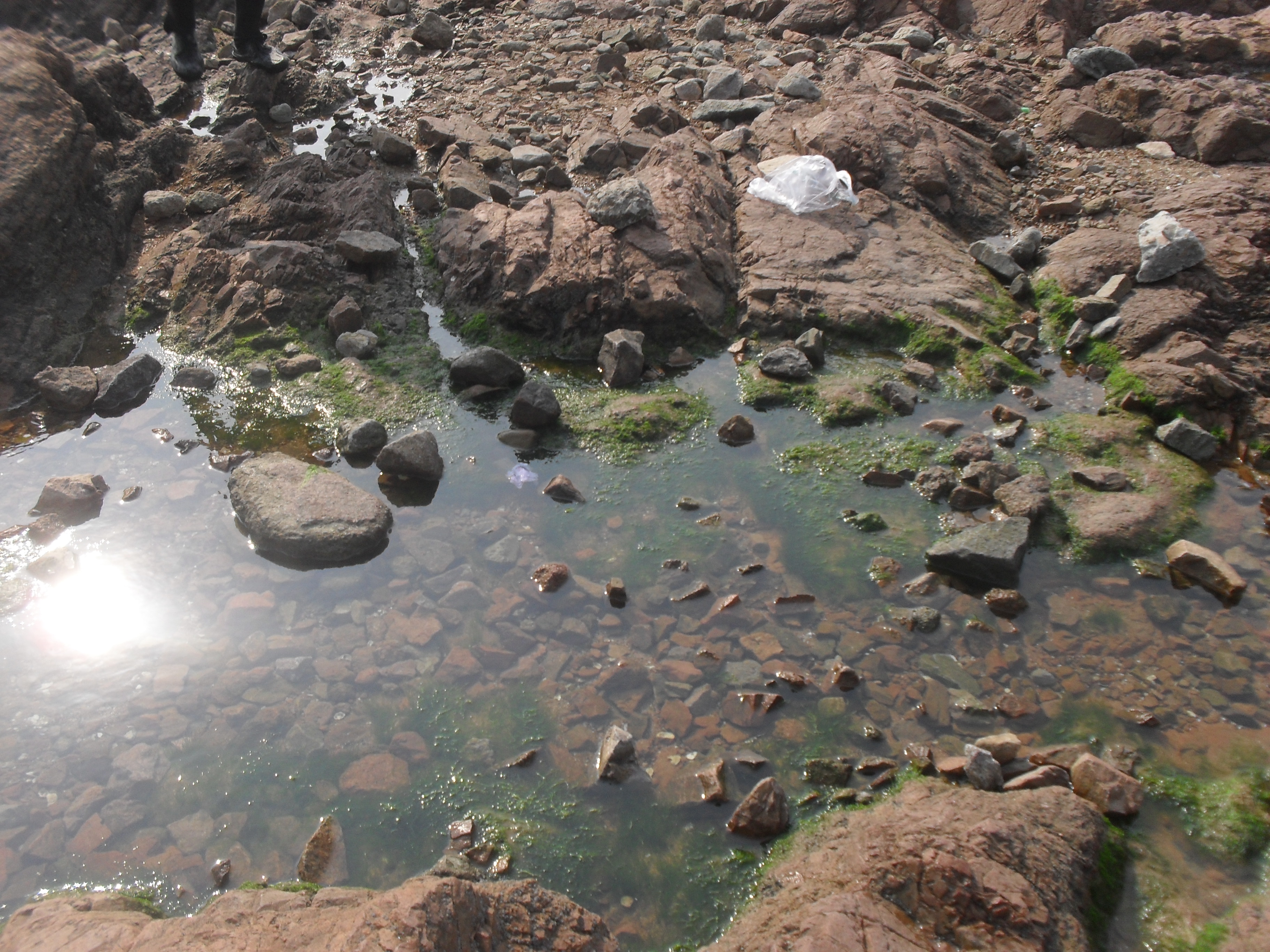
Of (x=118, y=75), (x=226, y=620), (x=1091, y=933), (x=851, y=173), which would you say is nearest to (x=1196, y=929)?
(x=1091, y=933)

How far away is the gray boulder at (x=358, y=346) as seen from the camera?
5457 mm

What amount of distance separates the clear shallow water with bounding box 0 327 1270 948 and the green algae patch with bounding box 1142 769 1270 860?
0.09 meters

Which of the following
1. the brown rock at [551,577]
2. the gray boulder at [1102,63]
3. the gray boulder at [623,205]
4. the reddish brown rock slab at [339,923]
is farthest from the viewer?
the gray boulder at [1102,63]

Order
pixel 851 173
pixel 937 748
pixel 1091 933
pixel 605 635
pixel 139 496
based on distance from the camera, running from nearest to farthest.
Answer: pixel 1091 933
pixel 937 748
pixel 605 635
pixel 139 496
pixel 851 173

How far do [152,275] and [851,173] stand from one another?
5376 millimetres

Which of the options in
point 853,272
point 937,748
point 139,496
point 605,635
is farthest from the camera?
point 853,272

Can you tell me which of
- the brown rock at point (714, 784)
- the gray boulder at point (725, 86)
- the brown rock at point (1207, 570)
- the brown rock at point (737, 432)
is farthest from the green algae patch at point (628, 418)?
the gray boulder at point (725, 86)

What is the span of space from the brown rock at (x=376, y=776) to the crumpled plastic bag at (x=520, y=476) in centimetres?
172

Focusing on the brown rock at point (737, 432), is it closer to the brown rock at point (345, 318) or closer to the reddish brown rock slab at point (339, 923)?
the brown rock at point (345, 318)

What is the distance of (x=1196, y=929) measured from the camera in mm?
2697

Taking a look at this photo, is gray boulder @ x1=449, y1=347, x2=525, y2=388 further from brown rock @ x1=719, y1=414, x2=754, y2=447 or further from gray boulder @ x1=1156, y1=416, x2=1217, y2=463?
gray boulder @ x1=1156, y1=416, x2=1217, y2=463

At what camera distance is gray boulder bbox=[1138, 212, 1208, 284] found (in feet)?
17.8

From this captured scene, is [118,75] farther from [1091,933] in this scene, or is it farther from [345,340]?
[1091,933]

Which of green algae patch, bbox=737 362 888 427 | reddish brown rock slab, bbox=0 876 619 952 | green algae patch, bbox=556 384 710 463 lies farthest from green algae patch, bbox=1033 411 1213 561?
reddish brown rock slab, bbox=0 876 619 952
